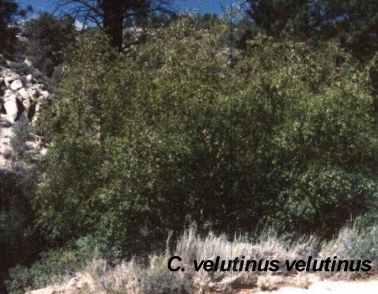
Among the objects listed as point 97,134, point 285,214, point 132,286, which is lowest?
point 132,286

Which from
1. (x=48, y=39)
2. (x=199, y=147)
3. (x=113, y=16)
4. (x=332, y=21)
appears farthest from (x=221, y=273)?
(x=48, y=39)

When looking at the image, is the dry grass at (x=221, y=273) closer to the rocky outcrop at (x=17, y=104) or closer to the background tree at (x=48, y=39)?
the background tree at (x=48, y=39)

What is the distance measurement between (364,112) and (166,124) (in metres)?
3.18

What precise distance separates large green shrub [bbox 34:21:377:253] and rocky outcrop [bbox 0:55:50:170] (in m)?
11.5

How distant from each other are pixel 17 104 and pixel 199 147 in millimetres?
20304

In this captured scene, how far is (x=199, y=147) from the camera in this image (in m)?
9.47

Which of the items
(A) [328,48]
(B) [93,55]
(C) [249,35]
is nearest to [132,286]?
(B) [93,55]

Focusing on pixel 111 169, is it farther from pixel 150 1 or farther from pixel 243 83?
pixel 150 1

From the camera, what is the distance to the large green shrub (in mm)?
9383

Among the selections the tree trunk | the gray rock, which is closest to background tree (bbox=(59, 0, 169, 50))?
the tree trunk

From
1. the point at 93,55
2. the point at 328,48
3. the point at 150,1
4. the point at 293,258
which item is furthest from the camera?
the point at 150,1

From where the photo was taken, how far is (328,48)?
43.2 feet

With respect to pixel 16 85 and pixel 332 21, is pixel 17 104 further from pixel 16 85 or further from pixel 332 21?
pixel 332 21

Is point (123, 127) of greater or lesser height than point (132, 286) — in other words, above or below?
above
